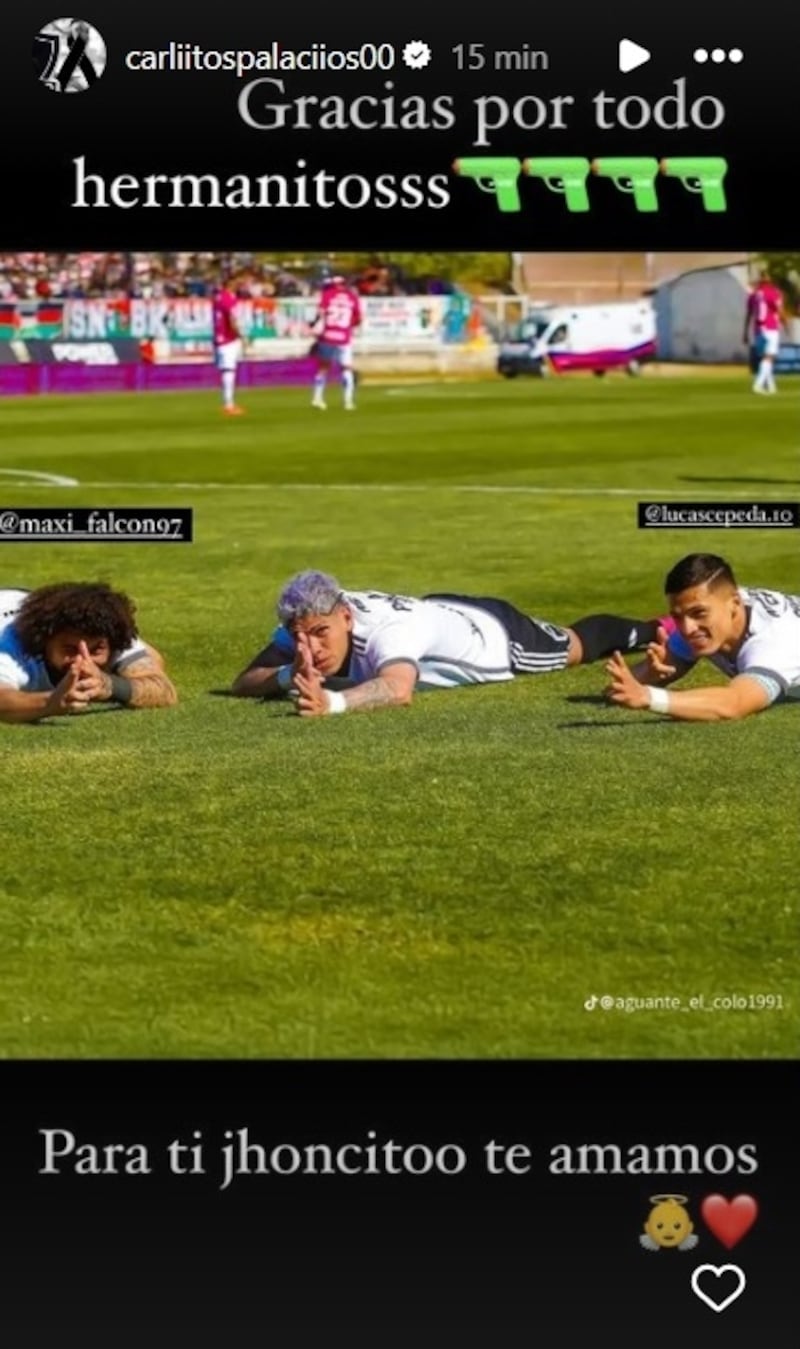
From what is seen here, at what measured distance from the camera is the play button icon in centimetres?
755

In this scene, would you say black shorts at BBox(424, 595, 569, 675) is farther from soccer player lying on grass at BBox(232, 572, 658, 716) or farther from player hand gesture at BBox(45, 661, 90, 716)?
player hand gesture at BBox(45, 661, 90, 716)

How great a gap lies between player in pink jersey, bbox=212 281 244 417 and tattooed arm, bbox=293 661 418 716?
2275 millimetres

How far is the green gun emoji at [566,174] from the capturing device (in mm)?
7547

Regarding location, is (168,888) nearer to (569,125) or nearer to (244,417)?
(569,125)

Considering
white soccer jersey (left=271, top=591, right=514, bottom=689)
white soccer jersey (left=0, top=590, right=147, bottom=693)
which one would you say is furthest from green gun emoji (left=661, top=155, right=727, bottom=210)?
white soccer jersey (left=0, top=590, right=147, bottom=693)

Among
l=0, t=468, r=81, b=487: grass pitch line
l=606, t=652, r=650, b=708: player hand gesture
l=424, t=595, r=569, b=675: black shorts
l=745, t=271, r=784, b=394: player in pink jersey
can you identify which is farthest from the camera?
l=0, t=468, r=81, b=487: grass pitch line

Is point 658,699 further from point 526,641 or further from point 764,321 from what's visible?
point 764,321

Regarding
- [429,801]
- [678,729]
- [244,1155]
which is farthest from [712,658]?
[244,1155]

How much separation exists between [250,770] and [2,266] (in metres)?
2.26

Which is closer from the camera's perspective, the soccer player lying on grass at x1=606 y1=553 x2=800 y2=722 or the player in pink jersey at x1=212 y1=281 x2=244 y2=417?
the soccer player lying on grass at x1=606 y1=553 x2=800 y2=722

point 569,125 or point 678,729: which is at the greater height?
point 569,125

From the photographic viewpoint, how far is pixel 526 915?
8359 millimetres

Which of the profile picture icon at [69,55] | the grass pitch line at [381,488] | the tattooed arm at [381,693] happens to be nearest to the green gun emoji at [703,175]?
the profile picture icon at [69,55]

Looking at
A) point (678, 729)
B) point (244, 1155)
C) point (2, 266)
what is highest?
point (2, 266)
